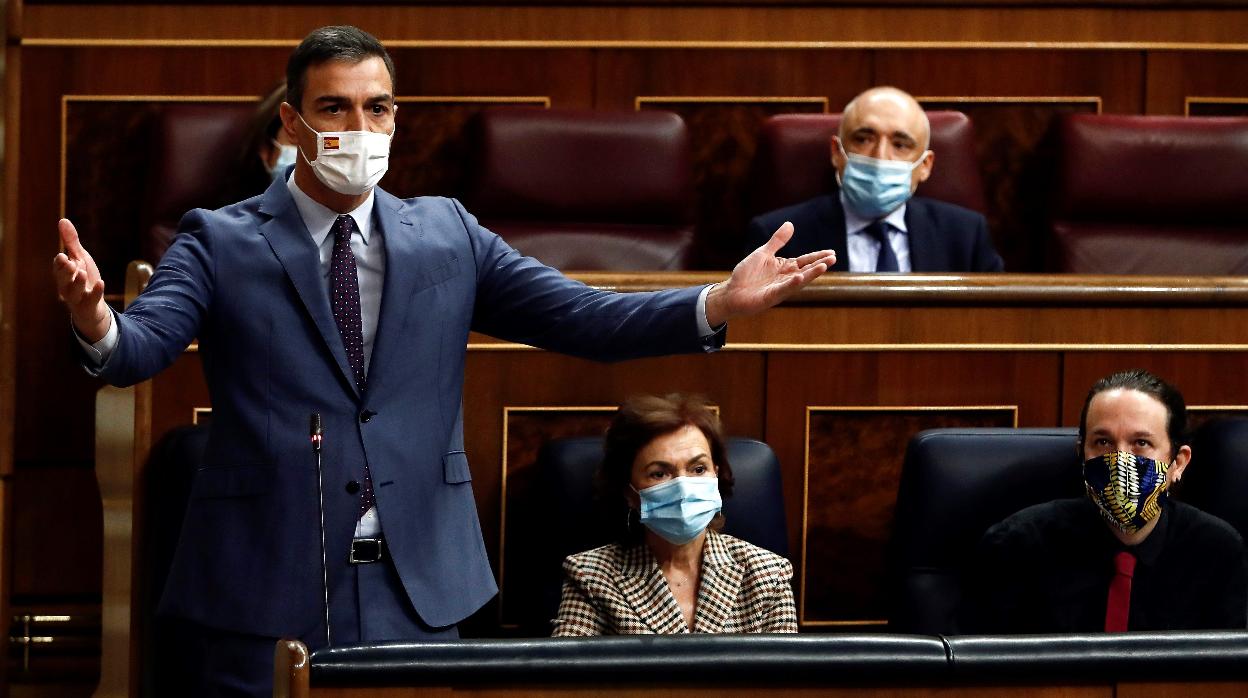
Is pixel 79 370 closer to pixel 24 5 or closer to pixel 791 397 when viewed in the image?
pixel 24 5

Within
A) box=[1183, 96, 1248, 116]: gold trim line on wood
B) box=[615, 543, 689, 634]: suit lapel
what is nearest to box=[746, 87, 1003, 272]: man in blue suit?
Answer: box=[1183, 96, 1248, 116]: gold trim line on wood

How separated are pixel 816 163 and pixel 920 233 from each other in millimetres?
136

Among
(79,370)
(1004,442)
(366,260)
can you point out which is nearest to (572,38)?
(79,370)

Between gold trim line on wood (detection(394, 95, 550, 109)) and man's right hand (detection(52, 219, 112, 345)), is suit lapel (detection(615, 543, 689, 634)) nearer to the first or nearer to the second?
man's right hand (detection(52, 219, 112, 345))

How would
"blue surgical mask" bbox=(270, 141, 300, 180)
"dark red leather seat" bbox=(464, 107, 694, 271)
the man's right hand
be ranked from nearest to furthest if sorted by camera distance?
1. the man's right hand
2. "blue surgical mask" bbox=(270, 141, 300, 180)
3. "dark red leather seat" bbox=(464, 107, 694, 271)

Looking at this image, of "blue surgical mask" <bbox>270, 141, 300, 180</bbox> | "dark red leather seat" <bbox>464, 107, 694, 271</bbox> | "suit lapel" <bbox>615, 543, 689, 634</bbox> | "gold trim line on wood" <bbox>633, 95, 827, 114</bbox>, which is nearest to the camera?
"suit lapel" <bbox>615, 543, 689, 634</bbox>

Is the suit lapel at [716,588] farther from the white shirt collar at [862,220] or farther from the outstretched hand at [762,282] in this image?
the white shirt collar at [862,220]

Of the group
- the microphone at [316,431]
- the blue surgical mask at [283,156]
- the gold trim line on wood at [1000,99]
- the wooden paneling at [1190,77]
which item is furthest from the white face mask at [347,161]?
the wooden paneling at [1190,77]

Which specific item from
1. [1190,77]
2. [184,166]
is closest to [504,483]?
[184,166]

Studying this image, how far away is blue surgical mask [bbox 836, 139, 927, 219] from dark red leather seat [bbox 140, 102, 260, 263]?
0.52 meters

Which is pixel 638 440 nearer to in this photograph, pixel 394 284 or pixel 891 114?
pixel 394 284

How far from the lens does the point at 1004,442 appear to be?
3.49 feet

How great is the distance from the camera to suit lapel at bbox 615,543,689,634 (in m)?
0.99

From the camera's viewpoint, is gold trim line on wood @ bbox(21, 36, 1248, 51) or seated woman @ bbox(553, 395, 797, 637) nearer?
seated woman @ bbox(553, 395, 797, 637)
